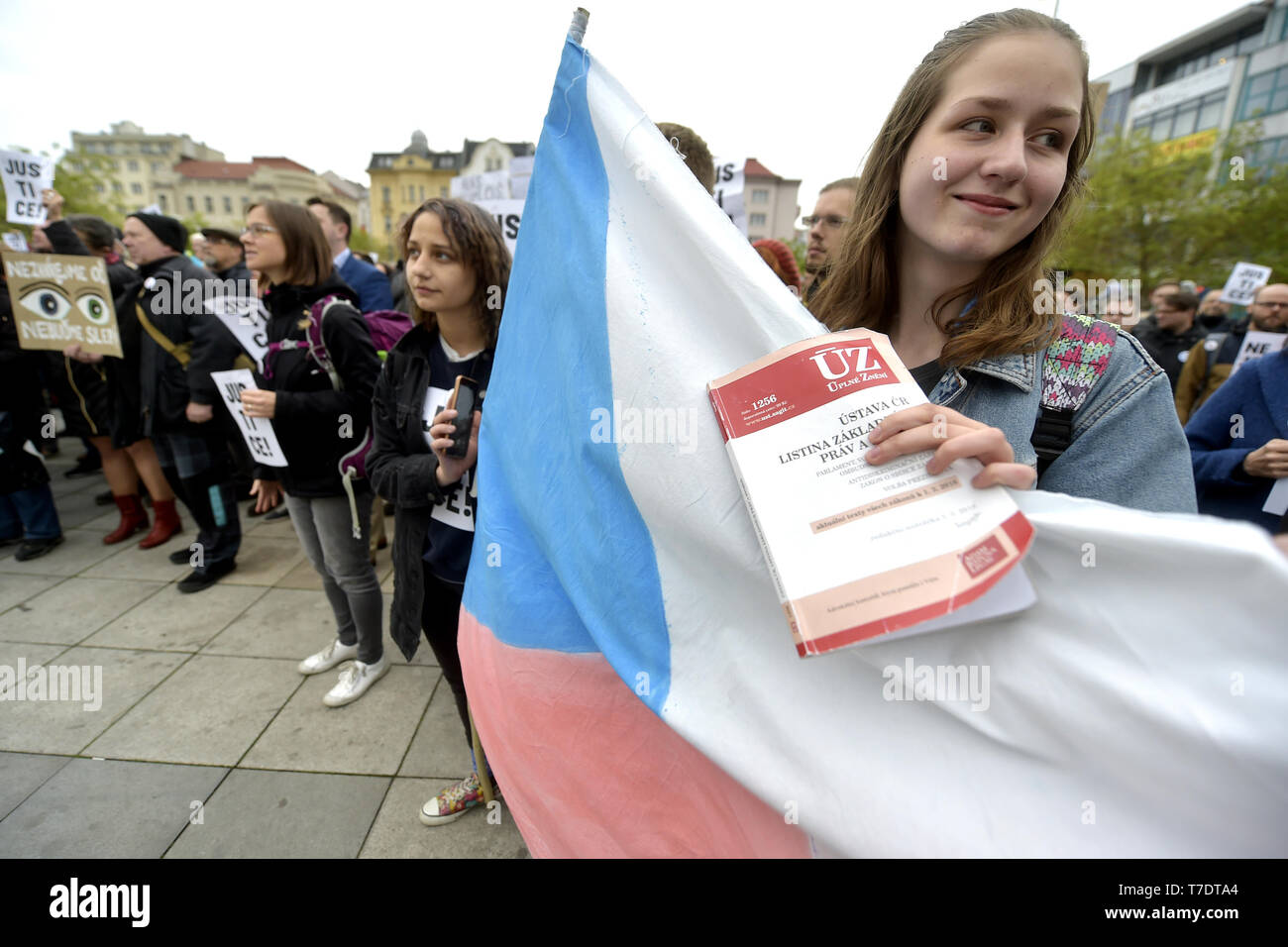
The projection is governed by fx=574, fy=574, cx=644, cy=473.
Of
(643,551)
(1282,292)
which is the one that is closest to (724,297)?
(643,551)

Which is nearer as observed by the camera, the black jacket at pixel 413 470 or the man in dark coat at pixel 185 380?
the black jacket at pixel 413 470

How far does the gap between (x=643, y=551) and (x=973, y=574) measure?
1.85 feet

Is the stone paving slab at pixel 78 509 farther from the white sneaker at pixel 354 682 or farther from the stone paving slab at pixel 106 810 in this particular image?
the white sneaker at pixel 354 682

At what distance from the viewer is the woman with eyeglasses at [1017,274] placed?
96cm

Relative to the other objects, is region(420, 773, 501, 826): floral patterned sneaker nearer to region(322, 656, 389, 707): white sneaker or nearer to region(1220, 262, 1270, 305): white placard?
region(322, 656, 389, 707): white sneaker

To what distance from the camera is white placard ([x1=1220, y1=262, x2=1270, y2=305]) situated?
21.8 feet

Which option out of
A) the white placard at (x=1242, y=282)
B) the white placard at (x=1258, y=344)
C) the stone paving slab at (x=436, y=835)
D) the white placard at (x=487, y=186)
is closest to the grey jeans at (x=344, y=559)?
the stone paving slab at (x=436, y=835)

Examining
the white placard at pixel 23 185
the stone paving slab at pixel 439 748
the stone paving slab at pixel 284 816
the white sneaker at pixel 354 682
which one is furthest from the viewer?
the white placard at pixel 23 185

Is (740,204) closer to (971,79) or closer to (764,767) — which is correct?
(971,79)

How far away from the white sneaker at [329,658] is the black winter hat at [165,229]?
3175mm

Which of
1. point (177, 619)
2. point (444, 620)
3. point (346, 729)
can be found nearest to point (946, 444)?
point (444, 620)

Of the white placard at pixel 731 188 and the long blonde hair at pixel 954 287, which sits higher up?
the white placard at pixel 731 188

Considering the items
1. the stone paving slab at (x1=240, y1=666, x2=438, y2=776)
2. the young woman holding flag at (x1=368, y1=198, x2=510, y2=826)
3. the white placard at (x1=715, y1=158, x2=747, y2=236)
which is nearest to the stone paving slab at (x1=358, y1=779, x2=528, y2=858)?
the stone paving slab at (x1=240, y1=666, x2=438, y2=776)

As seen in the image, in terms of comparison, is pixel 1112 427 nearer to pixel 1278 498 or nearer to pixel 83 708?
pixel 1278 498
